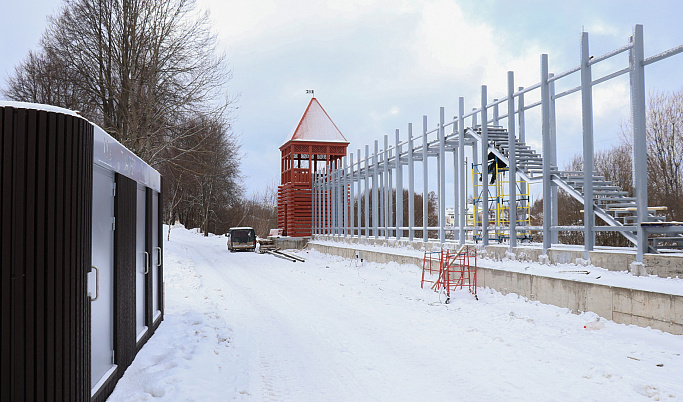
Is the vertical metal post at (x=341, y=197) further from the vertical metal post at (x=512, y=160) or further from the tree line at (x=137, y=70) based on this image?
the vertical metal post at (x=512, y=160)

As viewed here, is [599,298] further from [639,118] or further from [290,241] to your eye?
[290,241]

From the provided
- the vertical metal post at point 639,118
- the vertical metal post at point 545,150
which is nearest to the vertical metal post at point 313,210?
the vertical metal post at point 545,150

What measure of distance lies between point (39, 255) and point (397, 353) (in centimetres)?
498

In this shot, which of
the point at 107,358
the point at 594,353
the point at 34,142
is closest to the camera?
the point at 34,142

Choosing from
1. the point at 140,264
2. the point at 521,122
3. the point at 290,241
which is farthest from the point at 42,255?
the point at 290,241

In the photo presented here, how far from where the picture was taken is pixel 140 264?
7820mm

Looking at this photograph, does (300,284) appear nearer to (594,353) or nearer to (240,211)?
(594,353)

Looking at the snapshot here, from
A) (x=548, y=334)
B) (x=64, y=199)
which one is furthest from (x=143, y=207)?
(x=548, y=334)

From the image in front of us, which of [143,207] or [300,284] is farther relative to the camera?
[300,284]

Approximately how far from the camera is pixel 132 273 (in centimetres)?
688

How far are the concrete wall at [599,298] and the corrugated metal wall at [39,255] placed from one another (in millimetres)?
7590

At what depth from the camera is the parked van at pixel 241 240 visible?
113ft

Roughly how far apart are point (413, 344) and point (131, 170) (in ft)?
15.5

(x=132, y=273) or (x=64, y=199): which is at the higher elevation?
(x=64, y=199)
